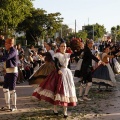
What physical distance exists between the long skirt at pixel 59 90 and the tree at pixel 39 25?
127 feet

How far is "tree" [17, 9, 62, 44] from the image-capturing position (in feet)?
153

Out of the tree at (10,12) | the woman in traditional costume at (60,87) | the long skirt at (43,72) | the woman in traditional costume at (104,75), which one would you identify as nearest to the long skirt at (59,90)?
the woman in traditional costume at (60,87)

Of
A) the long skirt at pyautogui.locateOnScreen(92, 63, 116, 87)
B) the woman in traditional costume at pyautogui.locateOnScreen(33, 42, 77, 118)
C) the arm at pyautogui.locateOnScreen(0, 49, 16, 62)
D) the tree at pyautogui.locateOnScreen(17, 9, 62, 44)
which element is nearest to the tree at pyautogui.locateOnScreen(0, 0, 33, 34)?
the tree at pyautogui.locateOnScreen(17, 9, 62, 44)

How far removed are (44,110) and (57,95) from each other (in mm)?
1121

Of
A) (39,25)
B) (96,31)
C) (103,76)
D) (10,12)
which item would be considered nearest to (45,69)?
(103,76)

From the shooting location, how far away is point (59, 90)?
746 cm

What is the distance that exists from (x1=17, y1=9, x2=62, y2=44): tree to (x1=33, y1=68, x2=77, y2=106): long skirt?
3860 cm

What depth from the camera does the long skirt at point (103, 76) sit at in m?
11.4

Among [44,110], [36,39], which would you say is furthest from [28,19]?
[44,110]

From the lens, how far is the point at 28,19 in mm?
46188

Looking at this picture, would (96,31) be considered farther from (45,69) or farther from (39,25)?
(45,69)

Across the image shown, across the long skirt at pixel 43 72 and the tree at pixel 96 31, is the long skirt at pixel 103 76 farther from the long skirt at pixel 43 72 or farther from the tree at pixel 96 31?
the tree at pixel 96 31

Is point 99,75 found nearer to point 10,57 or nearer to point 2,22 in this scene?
point 10,57

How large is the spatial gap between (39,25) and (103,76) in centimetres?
3667
